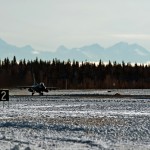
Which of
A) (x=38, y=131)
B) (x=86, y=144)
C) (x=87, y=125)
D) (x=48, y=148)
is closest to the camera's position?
(x=48, y=148)

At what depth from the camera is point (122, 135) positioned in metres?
25.8

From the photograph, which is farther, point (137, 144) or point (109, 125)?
point (109, 125)

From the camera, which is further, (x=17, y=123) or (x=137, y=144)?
(x=17, y=123)

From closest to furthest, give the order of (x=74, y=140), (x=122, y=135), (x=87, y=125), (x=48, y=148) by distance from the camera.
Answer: (x=48, y=148)
(x=74, y=140)
(x=122, y=135)
(x=87, y=125)

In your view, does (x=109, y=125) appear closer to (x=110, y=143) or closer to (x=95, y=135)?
(x=95, y=135)

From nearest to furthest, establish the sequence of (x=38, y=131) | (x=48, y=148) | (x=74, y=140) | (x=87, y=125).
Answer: (x=48, y=148) → (x=74, y=140) → (x=38, y=131) → (x=87, y=125)

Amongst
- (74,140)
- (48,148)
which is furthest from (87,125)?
(48,148)

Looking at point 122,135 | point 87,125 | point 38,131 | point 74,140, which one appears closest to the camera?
point 74,140

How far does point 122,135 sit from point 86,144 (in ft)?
12.4

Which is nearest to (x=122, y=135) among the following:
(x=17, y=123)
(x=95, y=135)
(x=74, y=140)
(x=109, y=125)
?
(x=95, y=135)

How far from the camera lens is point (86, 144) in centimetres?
2248

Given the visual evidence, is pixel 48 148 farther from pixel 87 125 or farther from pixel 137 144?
pixel 87 125

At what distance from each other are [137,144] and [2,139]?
598 cm

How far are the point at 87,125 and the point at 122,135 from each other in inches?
222
